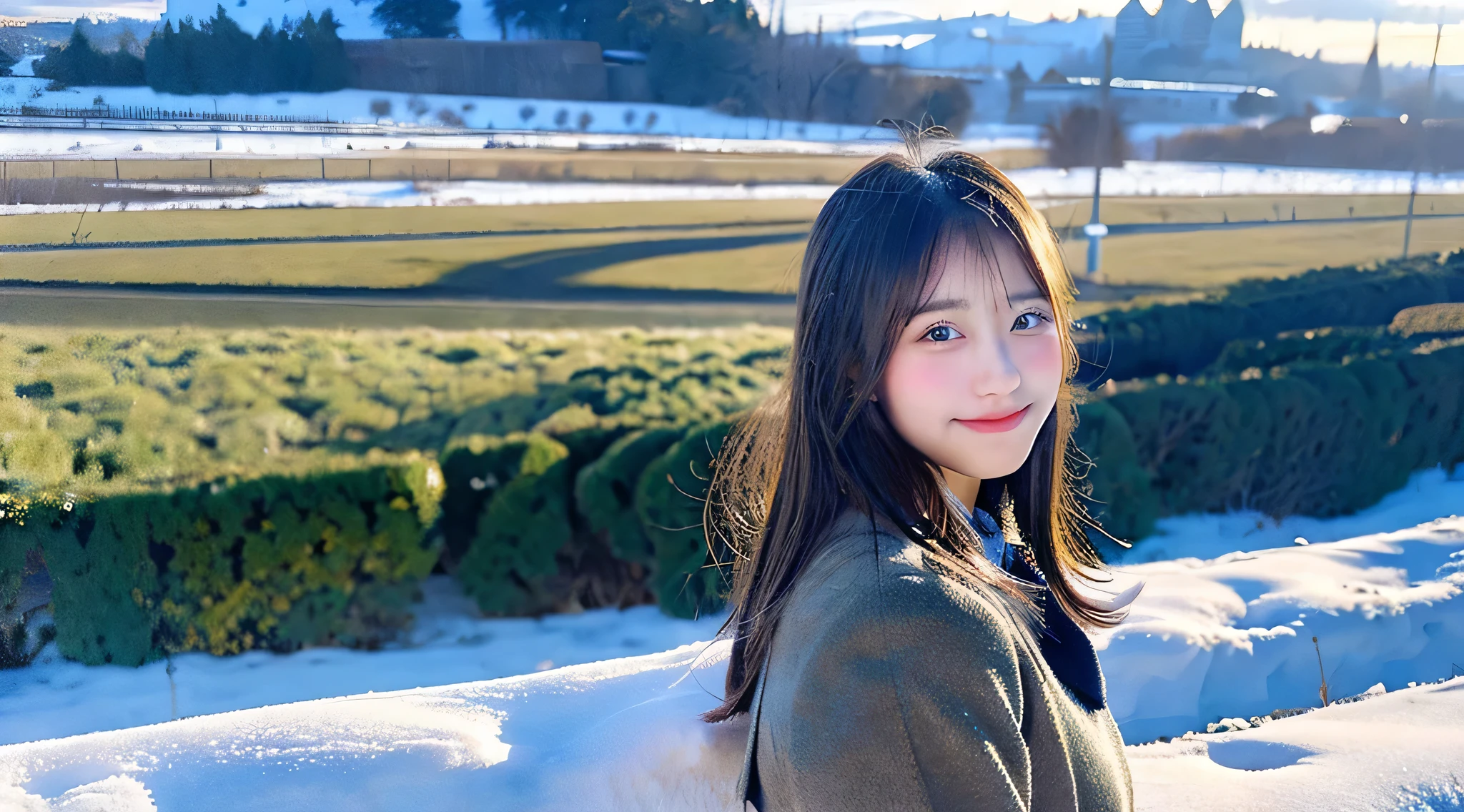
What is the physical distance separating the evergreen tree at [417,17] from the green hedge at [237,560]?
184 centimetres

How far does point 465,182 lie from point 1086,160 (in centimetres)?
365

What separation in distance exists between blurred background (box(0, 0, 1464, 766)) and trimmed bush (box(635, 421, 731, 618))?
18mm

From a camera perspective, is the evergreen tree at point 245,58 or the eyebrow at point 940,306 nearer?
the eyebrow at point 940,306

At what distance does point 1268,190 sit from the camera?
6797 mm

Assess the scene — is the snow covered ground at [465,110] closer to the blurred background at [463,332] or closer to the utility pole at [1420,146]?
the blurred background at [463,332]

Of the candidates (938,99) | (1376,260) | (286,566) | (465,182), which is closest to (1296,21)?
(1376,260)

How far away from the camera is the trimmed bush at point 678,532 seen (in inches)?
169

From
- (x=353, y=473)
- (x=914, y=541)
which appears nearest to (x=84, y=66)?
(x=353, y=473)

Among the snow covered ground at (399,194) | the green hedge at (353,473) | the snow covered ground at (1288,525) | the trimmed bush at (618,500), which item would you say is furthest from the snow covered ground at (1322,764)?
the snow covered ground at (399,194)

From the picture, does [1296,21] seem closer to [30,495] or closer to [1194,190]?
[1194,190]

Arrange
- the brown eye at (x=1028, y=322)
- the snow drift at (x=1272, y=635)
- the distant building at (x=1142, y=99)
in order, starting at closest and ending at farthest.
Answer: the brown eye at (x=1028, y=322)
the snow drift at (x=1272, y=635)
the distant building at (x=1142, y=99)

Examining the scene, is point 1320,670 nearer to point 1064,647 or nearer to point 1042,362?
point 1064,647

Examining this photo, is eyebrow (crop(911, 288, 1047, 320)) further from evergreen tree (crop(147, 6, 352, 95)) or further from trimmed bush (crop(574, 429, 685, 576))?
evergreen tree (crop(147, 6, 352, 95))

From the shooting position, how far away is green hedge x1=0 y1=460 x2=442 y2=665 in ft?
12.5
